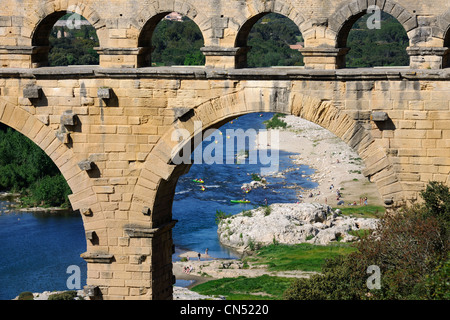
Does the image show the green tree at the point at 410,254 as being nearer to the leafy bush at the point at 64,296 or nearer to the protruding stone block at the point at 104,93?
the protruding stone block at the point at 104,93

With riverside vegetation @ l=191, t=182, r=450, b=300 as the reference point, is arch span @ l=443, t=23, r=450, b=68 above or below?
above

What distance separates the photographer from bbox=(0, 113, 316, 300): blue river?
32.8m

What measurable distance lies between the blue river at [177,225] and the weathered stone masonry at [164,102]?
16.8 metres

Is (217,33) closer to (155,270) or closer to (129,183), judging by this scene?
(129,183)

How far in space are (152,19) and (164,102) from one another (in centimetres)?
138

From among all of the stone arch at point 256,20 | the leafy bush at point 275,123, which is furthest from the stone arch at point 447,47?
the leafy bush at point 275,123

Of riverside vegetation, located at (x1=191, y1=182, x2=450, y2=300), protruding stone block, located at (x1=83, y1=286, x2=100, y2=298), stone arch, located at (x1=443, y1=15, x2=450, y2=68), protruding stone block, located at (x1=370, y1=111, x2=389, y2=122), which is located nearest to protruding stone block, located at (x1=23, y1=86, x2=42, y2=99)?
protruding stone block, located at (x1=83, y1=286, x2=100, y2=298)

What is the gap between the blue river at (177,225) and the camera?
32.8 m

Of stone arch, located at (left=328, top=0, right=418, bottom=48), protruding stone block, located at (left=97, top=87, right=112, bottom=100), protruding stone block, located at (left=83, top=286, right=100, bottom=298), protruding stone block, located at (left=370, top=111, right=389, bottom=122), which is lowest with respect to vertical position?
protruding stone block, located at (left=83, top=286, right=100, bottom=298)

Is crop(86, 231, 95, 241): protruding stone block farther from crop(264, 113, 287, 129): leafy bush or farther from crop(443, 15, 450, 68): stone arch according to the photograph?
crop(264, 113, 287, 129): leafy bush

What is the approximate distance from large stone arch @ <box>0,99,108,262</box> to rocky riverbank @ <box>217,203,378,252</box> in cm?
1958

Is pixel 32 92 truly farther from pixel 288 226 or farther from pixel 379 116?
pixel 288 226

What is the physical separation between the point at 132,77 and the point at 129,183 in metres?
1.73
